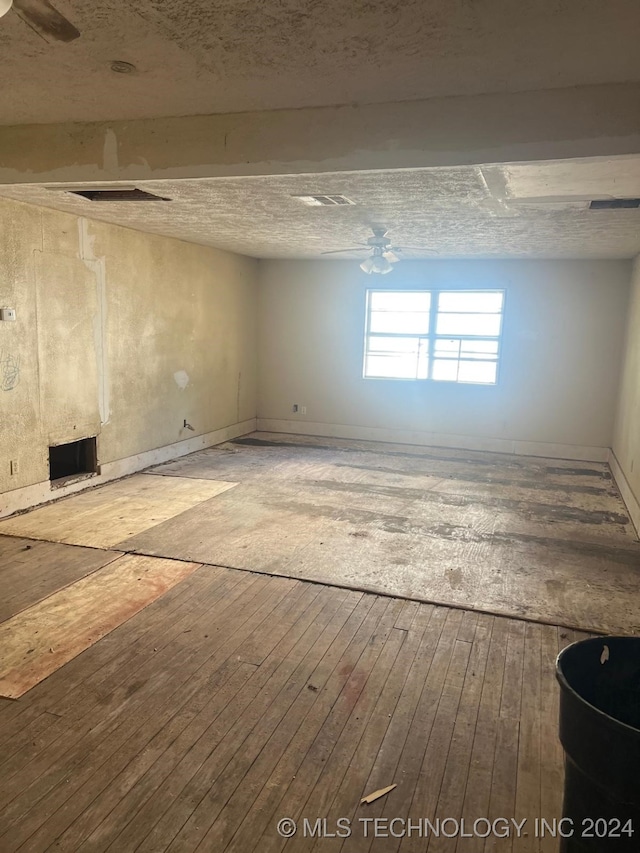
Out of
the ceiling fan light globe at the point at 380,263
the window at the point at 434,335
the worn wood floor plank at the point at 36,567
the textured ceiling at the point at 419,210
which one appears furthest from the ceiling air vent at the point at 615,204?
the worn wood floor plank at the point at 36,567

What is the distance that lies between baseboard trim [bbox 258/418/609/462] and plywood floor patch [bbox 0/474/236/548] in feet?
9.44

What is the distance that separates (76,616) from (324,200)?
305 centimetres

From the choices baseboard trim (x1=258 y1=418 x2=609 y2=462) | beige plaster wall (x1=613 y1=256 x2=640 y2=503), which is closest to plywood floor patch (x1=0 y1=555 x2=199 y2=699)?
beige plaster wall (x1=613 y1=256 x2=640 y2=503)

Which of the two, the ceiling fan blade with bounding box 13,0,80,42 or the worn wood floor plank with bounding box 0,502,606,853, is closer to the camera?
the worn wood floor plank with bounding box 0,502,606,853

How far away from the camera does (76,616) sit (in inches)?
121

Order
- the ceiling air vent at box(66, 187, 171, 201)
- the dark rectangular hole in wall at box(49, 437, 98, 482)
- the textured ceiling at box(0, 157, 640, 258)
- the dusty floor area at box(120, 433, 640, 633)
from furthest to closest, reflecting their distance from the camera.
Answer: the dark rectangular hole in wall at box(49, 437, 98, 482), the ceiling air vent at box(66, 187, 171, 201), the dusty floor area at box(120, 433, 640, 633), the textured ceiling at box(0, 157, 640, 258)

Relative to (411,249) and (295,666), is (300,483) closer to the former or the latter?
(411,249)

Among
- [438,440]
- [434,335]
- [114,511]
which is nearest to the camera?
[114,511]

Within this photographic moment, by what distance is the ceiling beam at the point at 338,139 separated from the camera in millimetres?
2641

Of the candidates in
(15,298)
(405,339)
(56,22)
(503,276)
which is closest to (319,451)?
(405,339)

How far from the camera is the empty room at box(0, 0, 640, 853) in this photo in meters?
1.92

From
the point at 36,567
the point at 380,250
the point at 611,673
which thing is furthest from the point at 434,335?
the point at 611,673

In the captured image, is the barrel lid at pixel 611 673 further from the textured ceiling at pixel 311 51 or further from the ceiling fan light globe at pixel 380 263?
the ceiling fan light globe at pixel 380 263

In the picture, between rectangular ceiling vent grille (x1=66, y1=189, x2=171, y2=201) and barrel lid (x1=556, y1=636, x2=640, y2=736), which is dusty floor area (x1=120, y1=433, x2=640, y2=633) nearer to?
barrel lid (x1=556, y1=636, x2=640, y2=736)
